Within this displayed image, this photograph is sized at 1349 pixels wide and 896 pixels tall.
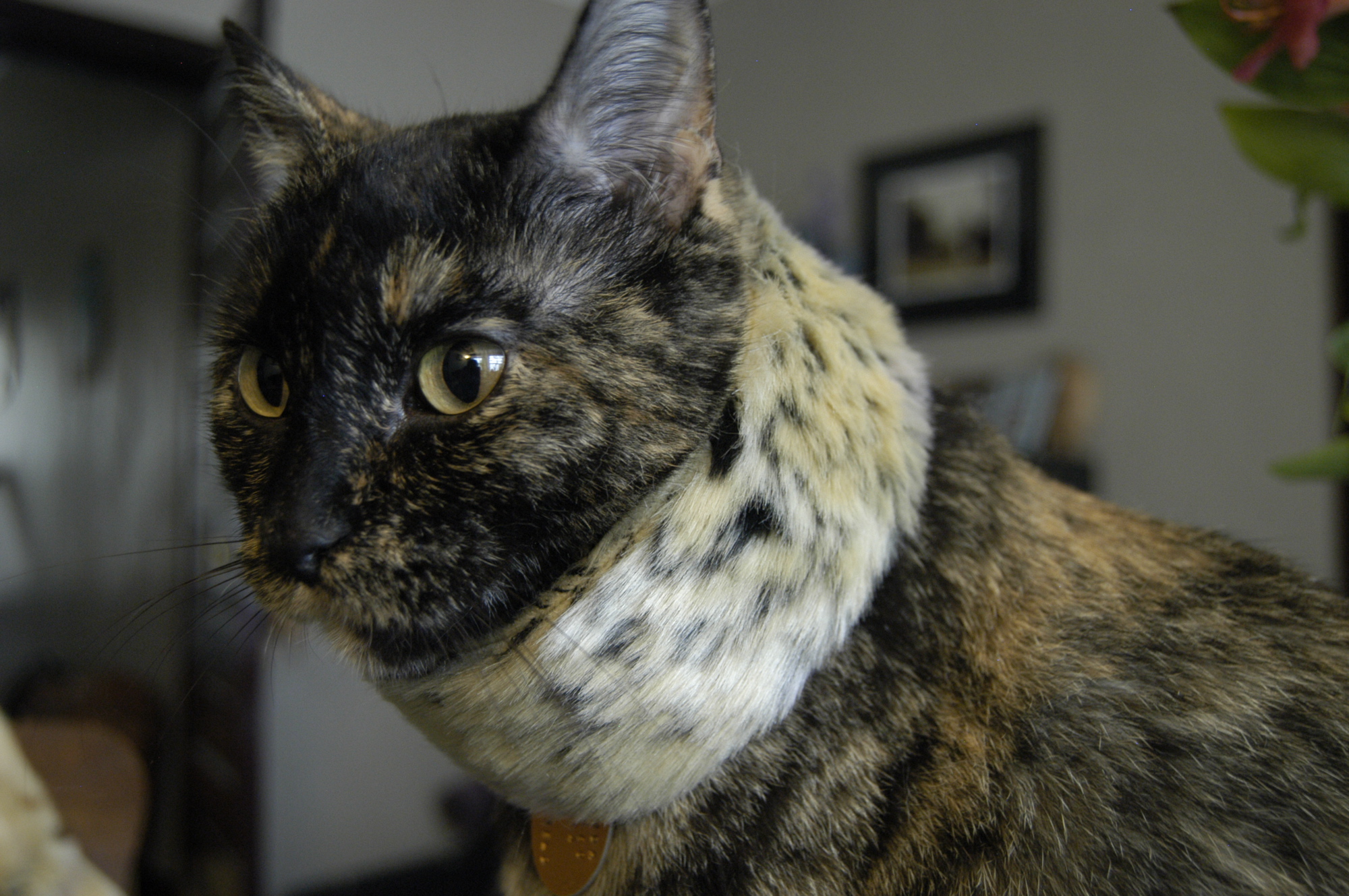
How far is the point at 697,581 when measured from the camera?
44cm

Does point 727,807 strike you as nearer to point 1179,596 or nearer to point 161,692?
point 1179,596

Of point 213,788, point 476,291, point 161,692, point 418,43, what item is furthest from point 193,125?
point 213,788

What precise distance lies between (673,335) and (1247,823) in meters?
0.41

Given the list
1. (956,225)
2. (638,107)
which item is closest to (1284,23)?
(638,107)

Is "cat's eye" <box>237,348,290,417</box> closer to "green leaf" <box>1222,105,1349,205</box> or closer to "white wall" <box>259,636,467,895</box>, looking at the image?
"green leaf" <box>1222,105,1349,205</box>

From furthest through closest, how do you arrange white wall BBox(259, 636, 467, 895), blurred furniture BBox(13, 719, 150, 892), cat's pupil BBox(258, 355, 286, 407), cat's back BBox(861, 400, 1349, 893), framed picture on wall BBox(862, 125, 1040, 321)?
framed picture on wall BBox(862, 125, 1040, 321) → white wall BBox(259, 636, 467, 895) → blurred furniture BBox(13, 719, 150, 892) → cat's pupil BBox(258, 355, 286, 407) → cat's back BBox(861, 400, 1349, 893)

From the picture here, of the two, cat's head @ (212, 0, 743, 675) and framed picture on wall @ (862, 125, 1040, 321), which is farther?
framed picture on wall @ (862, 125, 1040, 321)

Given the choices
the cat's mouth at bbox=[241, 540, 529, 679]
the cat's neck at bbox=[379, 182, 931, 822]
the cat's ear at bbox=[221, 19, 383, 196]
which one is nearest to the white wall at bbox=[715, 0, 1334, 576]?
the cat's ear at bbox=[221, 19, 383, 196]

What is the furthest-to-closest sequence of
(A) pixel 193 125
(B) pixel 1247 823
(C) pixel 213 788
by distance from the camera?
(C) pixel 213 788 < (A) pixel 193 125 < (B) pixel 1247 823

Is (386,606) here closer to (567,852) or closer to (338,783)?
(567,852)

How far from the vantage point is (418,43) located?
803 mm

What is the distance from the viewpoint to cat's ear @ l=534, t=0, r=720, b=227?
463 mm

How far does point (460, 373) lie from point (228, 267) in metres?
0.31

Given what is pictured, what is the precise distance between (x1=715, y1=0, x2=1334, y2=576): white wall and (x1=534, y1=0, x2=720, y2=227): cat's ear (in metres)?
0.69
